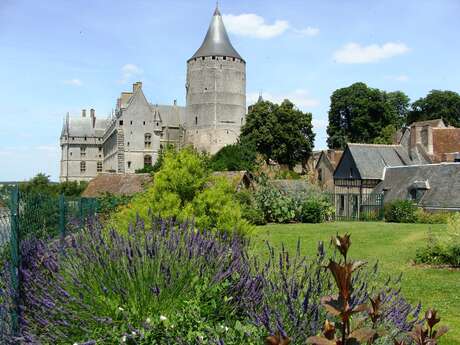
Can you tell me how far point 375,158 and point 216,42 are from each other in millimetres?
44081

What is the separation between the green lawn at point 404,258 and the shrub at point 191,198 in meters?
0.79

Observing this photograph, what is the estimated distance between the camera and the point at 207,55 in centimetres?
7531

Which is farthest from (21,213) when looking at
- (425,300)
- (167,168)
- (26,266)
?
(425,300)

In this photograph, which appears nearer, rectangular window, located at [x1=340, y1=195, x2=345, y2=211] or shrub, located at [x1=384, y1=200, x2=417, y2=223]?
shrub, located at [x1=384, y1=200, x2=417, y2=223]

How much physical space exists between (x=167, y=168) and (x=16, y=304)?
5238 millimetres

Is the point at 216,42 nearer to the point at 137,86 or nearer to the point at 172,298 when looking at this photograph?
the point at 137,86

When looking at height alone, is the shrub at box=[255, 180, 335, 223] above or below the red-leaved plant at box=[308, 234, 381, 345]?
below

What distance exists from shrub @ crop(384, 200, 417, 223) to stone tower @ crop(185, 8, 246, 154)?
4812 centimetres

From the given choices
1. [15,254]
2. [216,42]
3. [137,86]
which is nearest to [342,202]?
[15,254]

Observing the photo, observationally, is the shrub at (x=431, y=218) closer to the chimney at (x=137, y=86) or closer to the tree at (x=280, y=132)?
the tree at (x=280, y=132)

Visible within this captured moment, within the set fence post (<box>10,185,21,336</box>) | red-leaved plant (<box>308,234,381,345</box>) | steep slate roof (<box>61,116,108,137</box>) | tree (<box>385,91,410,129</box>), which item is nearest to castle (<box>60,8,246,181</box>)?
steep slate roof (<box>61,116,108,137</box>)

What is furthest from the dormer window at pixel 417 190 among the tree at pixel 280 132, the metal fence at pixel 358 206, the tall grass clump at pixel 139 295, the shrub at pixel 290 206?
the tall grass clump at pixel 139 295

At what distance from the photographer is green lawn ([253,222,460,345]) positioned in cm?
828

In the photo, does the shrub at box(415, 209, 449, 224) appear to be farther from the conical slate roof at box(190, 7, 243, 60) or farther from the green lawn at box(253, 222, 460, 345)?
the conical slate roof at box(190, 7, 243, 60)
